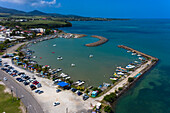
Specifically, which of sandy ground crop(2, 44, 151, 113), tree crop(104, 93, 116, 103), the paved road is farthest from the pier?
the paved road

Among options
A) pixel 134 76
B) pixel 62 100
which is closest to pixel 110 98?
pixel 62 100

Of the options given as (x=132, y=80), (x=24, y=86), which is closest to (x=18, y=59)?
(x=24, y=86)

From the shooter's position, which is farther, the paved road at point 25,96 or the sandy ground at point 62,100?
the sandy ground at point 62,100

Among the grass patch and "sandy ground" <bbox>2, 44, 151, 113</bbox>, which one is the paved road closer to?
"sandy ground" <bbox>2, 44, 151, 113</bbox>

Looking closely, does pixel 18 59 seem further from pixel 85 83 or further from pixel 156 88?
pixel 156 88

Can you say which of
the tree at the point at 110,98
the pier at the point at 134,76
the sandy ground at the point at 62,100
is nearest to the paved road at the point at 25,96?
the sandy ground at the point at 62,100

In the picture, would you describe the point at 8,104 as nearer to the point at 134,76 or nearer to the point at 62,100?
the point at 62,100

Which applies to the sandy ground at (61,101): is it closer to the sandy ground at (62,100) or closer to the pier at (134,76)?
the sandy ground at (62,100)
